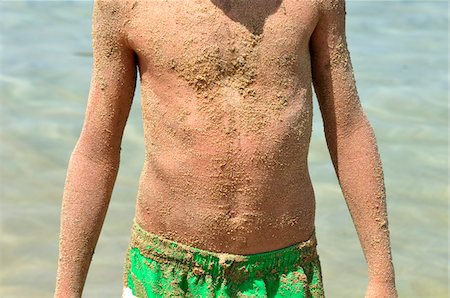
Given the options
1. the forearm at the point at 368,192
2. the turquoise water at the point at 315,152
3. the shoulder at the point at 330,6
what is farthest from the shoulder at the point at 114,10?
the turquoise water at the point at 315,152

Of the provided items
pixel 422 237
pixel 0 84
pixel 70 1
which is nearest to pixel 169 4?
pixel 422 237

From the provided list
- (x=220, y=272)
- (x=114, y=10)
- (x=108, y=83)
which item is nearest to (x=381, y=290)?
(x=220, y=272)

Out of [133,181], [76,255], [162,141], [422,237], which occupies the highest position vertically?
[133,181]

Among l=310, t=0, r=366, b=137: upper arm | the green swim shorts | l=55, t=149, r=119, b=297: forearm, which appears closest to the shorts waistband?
the green swim shorts

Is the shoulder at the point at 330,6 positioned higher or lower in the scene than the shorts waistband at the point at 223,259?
higher

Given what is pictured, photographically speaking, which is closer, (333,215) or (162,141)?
(162,141)

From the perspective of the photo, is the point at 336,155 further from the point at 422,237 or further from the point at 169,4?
the point at 422,237

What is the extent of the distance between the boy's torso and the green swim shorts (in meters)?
0.03

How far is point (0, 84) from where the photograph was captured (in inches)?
328

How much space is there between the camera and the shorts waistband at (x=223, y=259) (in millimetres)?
2465

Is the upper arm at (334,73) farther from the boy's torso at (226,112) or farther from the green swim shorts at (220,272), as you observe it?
the green swim shorts at (220,272)

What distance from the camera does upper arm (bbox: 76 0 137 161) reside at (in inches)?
Result: 97.6

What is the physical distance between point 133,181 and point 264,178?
418 centimetres

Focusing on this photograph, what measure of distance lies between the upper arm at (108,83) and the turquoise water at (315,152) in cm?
289
